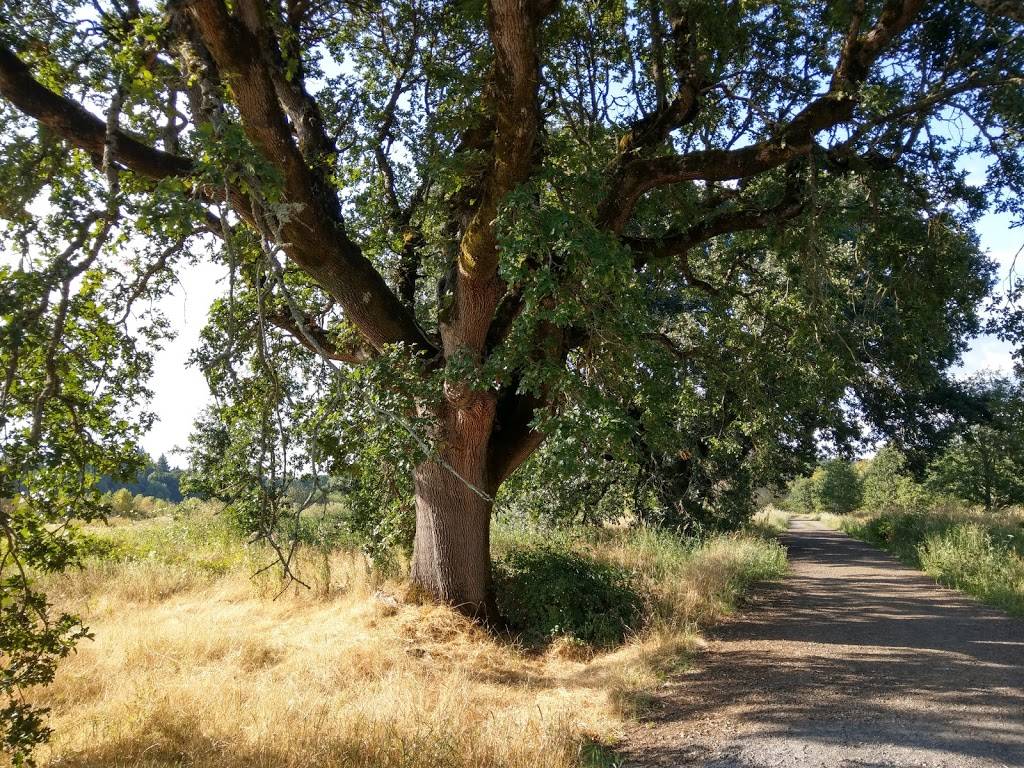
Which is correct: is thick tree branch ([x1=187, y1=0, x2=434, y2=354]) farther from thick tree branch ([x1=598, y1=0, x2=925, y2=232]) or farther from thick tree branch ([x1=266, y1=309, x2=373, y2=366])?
thick tree branch ([x1=598, y1=0, x2=925, y2=232])

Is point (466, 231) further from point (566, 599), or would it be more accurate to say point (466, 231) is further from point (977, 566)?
point (977, 566)

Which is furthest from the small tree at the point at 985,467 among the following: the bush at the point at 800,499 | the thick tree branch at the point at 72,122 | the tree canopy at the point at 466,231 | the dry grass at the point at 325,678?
the bush at the point at 800,499

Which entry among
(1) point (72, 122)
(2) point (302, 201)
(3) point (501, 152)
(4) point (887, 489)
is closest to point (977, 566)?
(3) point (501, 152)

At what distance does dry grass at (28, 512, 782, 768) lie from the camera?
4.09m

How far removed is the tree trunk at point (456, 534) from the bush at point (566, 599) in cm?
61

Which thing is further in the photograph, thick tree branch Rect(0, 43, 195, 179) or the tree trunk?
the tree trunk

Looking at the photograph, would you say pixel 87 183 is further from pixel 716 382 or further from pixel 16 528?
pixel 716 382

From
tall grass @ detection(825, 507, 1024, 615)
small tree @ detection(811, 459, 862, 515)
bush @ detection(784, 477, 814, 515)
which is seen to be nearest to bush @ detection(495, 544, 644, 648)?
tall grass @ detection(825, 507, 1024, 615)

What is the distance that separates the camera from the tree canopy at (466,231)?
14.5 feet

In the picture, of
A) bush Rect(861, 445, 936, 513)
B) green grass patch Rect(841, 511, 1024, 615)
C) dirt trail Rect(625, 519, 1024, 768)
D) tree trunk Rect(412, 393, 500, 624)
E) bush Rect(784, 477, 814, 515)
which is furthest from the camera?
bush Rect(784, 477, 814, 515)

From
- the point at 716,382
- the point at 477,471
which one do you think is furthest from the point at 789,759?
the point at 716,382

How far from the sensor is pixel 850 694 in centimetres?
554

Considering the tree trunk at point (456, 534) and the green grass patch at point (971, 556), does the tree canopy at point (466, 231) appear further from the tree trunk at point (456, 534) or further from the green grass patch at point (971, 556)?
the green grass patch at point (971, 556)

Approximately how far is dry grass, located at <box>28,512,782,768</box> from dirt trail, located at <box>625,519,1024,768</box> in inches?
20.1
